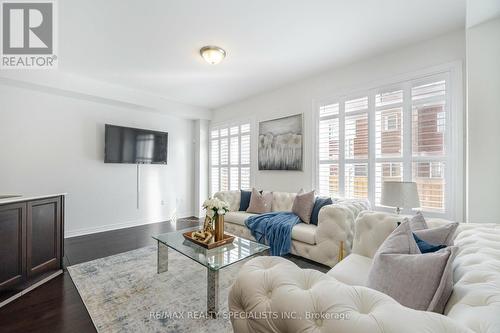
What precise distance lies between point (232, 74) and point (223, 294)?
10.1 ft

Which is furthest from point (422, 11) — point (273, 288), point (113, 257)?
point (113, 257)

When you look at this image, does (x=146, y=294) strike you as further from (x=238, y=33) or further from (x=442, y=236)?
(x=238, y=33)

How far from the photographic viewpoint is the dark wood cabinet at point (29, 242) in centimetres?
210

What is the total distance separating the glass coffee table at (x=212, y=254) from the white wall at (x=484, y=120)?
6.86ft

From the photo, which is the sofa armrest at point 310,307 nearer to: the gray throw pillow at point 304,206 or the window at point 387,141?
the gray throw pillow at point 304,206

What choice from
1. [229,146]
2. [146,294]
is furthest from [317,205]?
[229,146]

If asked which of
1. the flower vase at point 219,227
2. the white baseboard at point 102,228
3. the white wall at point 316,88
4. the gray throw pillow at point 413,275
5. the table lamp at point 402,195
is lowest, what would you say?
the white baseboard at point 102,228

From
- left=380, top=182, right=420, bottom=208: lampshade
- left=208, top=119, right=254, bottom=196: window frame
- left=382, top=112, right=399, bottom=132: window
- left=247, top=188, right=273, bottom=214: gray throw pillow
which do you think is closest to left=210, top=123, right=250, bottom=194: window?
left=208, top=119, right=254, bottom=196: window frame

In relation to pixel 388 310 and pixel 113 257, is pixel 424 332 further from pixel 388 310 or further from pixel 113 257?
pixel 113 257

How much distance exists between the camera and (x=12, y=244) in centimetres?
215

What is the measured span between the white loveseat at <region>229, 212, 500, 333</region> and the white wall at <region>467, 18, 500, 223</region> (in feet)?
4.36

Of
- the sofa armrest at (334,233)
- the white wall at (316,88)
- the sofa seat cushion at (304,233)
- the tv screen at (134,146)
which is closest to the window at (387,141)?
the white wall at (316,88)

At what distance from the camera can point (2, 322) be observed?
1.80m

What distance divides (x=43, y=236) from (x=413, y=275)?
3.33 meters
